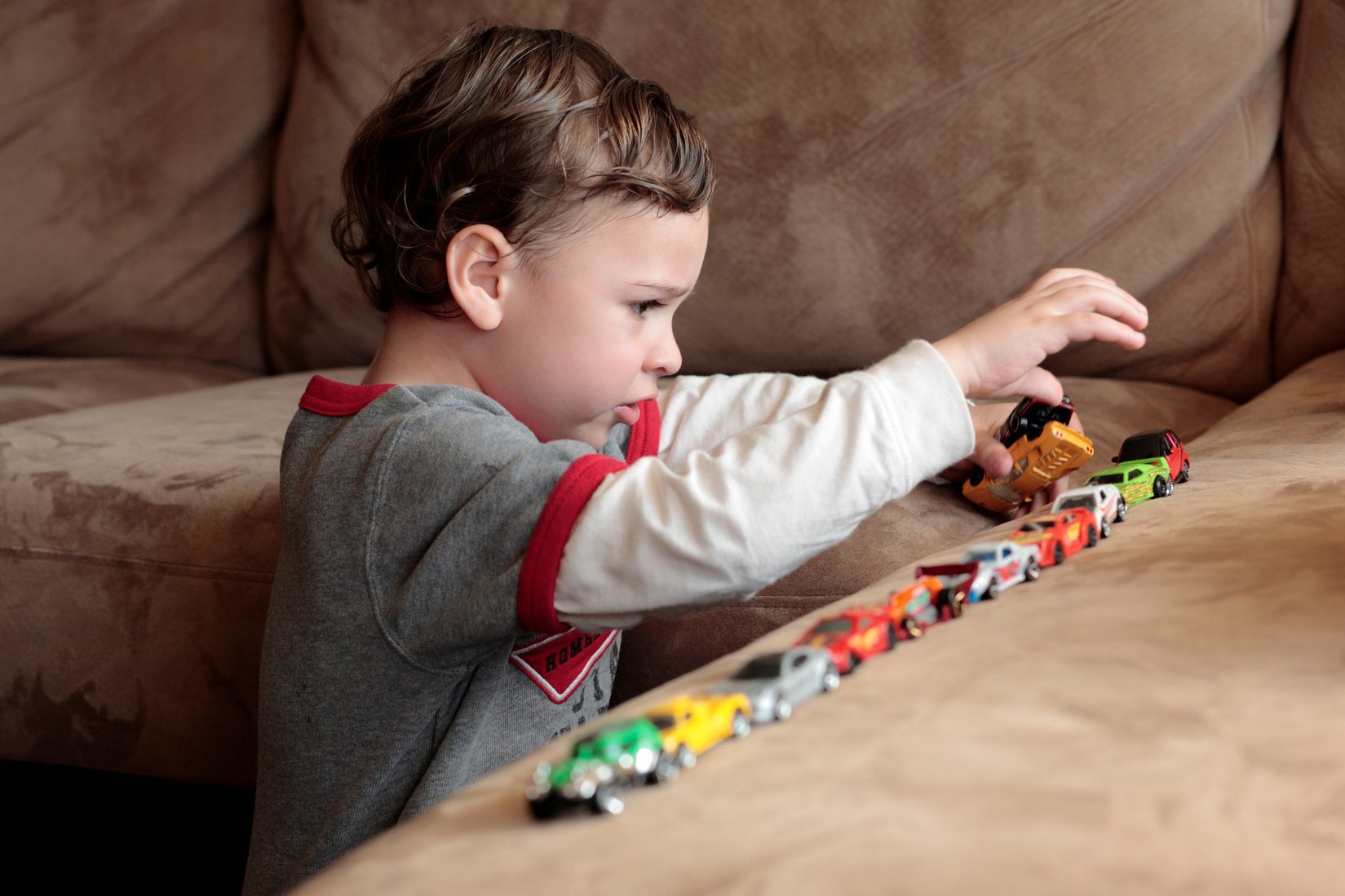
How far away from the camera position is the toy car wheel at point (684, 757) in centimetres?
38

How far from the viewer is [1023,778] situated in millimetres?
358

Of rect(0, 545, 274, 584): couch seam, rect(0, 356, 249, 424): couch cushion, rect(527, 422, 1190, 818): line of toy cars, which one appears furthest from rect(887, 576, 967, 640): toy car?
rect(0, 356, 249, 424): couch cushion

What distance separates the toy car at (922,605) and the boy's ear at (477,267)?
384 millimetres

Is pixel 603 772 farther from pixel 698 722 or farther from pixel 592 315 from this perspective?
pixel 592 315

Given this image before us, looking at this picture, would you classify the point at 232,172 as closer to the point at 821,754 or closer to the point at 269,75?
the point at 269,75

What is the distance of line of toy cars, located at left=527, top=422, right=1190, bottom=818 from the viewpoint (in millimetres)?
365

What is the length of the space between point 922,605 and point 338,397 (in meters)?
0.44

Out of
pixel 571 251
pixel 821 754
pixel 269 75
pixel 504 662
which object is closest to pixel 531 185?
pixel 571 251

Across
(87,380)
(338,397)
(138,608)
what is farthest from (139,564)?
(87,380)

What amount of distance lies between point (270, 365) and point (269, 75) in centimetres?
40

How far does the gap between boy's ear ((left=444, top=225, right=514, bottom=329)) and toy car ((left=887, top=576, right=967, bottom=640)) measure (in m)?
0.38

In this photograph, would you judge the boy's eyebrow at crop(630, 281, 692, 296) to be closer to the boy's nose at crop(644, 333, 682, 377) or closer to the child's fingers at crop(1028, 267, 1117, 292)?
the boy's nose at crop(644, 333, 682, 377)

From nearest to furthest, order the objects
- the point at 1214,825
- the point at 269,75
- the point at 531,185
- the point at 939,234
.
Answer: the point at 1214,825 < the point at 531,185 < the point at 939,234 < the point at 269,75

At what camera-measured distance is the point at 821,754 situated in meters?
0.39
